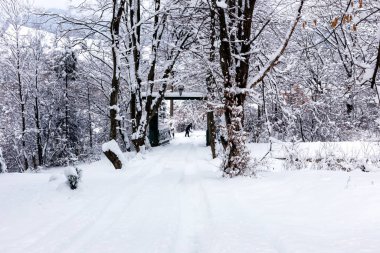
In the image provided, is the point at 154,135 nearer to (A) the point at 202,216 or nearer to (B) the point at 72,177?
(B) the point at 72,177

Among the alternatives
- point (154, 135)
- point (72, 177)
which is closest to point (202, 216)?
point (72, 177)

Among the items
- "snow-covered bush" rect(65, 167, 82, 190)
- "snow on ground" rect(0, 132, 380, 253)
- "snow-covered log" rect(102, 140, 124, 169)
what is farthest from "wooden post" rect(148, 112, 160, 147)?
"snow-covered bush" rect(65, 167, 82, 190)

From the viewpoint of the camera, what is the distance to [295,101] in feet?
79.8

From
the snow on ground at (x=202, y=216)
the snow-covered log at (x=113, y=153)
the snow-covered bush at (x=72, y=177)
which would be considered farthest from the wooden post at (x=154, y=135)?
the snow-covered bush at (x=72, y=177)

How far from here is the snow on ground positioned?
4.42 meters

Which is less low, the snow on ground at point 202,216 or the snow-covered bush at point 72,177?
the snow-covered bush at point 72,177

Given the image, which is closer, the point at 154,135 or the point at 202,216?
the point at 202,216

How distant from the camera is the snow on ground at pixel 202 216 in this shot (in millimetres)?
4422

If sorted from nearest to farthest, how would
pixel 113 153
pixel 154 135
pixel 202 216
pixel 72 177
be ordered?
pixel 202 216 < pixel 72 177 < pixel 113 153 < pixel 154 135

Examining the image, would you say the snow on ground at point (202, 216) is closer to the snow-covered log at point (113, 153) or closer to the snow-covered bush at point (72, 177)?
the snow-covered bush at point (72, 177)

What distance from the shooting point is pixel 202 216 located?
5.84 meters

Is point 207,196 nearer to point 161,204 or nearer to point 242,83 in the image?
point 161,204

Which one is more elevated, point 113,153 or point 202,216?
point 113,153

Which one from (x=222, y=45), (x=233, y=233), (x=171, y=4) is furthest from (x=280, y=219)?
(x=171, y=4)
